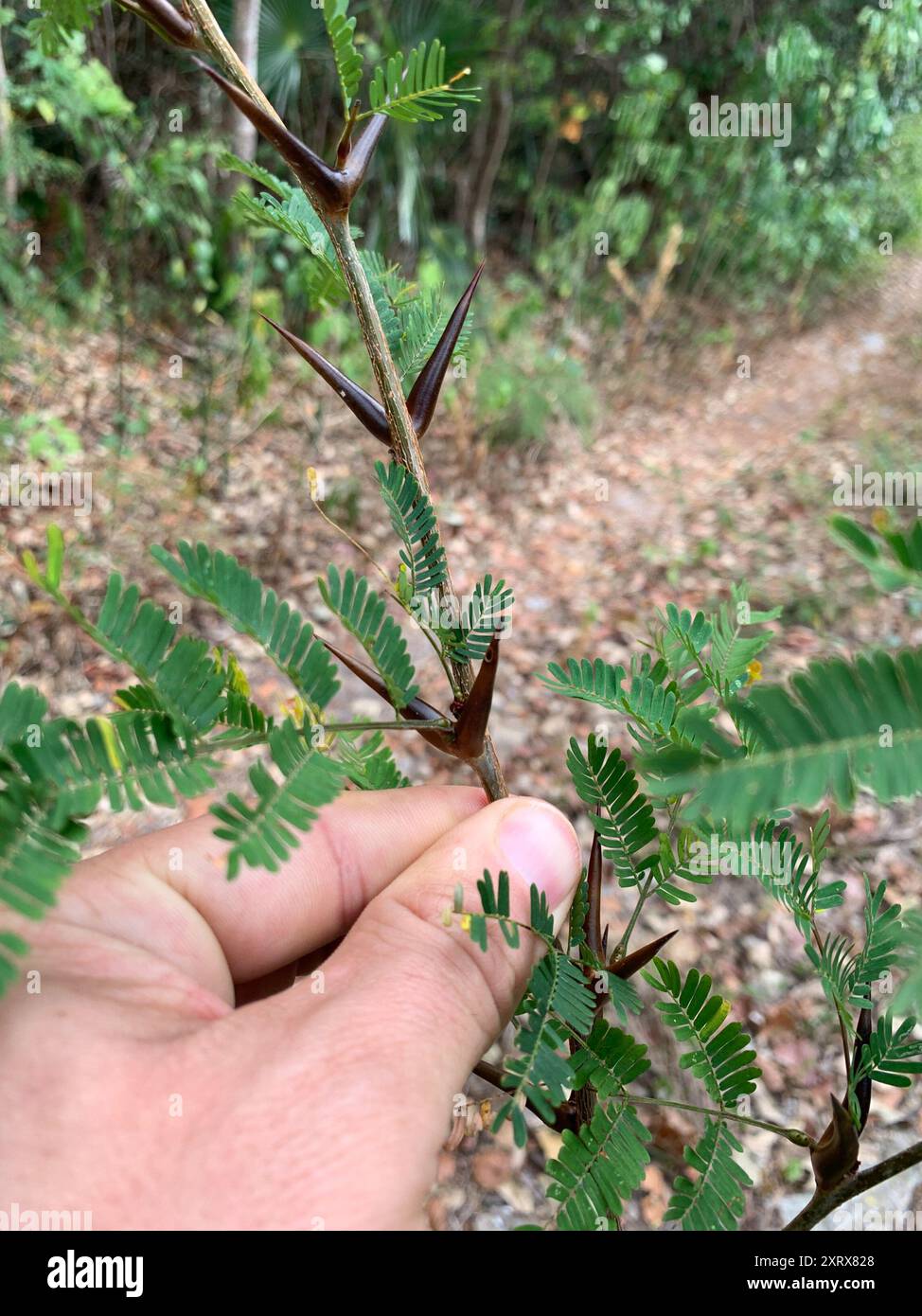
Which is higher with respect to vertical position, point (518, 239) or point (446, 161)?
point (446, 161)

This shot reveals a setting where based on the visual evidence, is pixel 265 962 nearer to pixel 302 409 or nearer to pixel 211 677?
pixel 211 677

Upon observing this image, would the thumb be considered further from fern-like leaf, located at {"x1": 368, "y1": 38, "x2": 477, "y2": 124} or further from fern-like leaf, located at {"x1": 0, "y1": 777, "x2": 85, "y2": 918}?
fern-like leaf, located at {"x1": 368, "y1": 38, "x2": 477, "y2": 124}

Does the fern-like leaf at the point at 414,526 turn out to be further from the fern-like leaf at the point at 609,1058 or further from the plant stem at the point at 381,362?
the fern-like leaf at the point at 609,1058

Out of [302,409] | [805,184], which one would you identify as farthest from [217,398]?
[805,184]

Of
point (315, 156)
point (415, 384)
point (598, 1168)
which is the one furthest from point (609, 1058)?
point (315, 156)

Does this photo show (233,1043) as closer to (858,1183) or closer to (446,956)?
(446,956)

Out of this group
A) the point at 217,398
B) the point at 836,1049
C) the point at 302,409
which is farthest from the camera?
the point at 302,409
